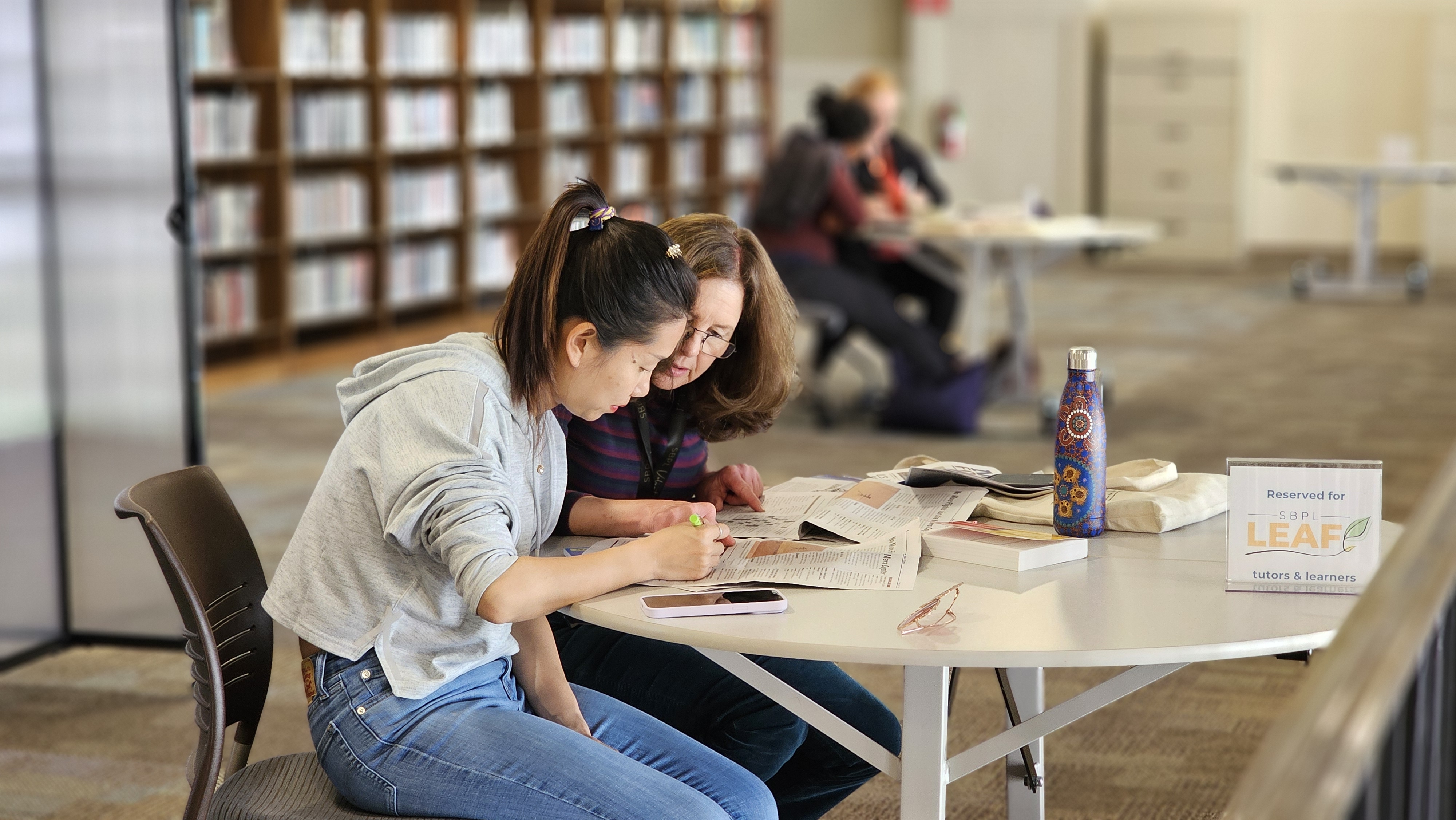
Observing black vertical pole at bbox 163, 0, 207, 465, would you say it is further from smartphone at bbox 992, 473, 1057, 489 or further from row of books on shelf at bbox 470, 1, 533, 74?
row of books on shelf at bbox 470, 1, 533, 74

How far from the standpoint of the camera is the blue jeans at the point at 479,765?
59.3 inches

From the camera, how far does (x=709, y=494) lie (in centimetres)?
208

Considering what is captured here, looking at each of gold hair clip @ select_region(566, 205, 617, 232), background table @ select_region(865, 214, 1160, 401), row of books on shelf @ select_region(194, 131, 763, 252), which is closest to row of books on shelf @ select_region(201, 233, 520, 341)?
row of books on shelf @ select_region(194, 131, 763, 252)

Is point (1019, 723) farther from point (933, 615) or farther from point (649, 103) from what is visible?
point (649, 103)

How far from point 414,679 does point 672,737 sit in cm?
30

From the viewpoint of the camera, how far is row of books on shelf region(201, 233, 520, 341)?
6500 mm

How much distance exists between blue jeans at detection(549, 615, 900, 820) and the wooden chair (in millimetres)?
406

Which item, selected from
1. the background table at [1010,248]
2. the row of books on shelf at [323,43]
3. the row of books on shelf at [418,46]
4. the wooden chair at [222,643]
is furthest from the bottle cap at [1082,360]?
the row of books on shelf at [418,46]

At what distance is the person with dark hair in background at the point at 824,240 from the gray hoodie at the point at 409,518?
3.91 metres

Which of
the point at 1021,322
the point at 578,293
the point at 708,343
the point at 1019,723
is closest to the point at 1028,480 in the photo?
the point at 1019,723

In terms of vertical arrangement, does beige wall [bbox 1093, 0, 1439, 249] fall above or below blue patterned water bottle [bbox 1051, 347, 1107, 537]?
above

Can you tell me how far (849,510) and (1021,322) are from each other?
4.15 metres

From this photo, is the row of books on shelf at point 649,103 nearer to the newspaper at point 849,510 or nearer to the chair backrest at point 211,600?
the newspaper at point 849,510

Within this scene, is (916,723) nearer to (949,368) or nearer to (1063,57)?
(949,368)
